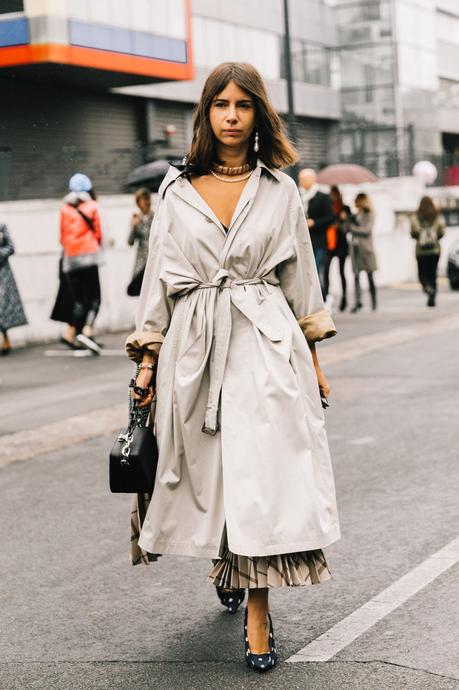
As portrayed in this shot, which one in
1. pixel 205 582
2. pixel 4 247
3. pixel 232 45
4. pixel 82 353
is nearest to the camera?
pixel 205 582

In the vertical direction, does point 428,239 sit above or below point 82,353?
above

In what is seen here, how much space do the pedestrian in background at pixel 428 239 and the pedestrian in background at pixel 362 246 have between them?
693mm

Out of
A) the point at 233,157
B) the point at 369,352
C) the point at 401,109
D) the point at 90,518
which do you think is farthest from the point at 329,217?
Answer: the point at 401,109

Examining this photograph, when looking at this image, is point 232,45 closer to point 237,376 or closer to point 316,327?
point 316,327

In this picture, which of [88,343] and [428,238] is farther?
[428,238]

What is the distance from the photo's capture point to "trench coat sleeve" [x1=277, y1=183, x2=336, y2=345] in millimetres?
4219

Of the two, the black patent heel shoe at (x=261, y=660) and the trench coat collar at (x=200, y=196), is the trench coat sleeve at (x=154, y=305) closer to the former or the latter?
the trench coat collar at (x=200, y=196)

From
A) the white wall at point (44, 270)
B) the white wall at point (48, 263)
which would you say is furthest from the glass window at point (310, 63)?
the white wall at point (44, 270)

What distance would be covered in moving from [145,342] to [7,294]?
10063 millimetres

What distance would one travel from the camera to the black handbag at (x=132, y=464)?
13.3 ft

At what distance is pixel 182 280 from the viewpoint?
4137mm

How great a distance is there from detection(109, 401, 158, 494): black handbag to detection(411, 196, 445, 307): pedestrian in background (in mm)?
15999

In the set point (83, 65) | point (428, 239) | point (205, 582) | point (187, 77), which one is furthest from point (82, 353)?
point (187, 77)

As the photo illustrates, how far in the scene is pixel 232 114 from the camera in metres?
4.12
